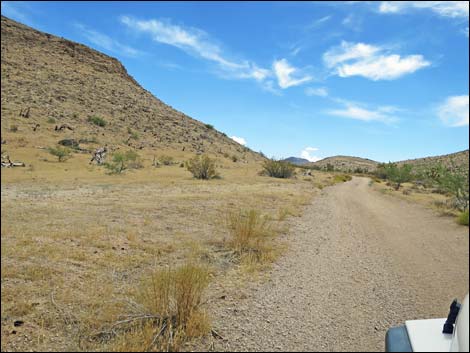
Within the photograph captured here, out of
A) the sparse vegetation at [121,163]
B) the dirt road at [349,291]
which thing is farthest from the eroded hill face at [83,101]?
the dirt road at [349,291]

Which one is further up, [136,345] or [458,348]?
[458,348]

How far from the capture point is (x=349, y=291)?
16.9 ft

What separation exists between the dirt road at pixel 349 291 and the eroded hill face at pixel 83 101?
57.1 ft

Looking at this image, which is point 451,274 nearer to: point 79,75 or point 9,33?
point 79,75

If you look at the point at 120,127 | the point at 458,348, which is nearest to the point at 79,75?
the point at 120,127

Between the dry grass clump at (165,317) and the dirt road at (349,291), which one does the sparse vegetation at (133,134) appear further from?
the dry grass clump at (165,317)

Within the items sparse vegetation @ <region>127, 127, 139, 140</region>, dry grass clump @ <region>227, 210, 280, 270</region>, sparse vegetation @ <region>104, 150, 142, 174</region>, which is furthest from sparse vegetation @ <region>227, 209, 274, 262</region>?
sparse vegetation @ <region>127, 127, 139, 140</region>

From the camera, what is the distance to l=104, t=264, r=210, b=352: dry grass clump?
343 cm

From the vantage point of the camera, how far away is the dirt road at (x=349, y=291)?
12.5ft

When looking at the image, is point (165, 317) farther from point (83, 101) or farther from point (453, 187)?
point (83, 101)

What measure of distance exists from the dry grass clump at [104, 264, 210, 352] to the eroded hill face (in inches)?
696

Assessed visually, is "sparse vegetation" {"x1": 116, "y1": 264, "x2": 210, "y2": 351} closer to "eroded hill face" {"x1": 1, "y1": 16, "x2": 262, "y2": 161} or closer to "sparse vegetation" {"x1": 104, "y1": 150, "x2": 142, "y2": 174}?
"eroded hill face" {"x1": 1, "y1": 16, "x2": 262, "y2": 161}

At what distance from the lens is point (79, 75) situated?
50.4 m

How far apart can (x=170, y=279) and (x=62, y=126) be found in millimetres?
29984
